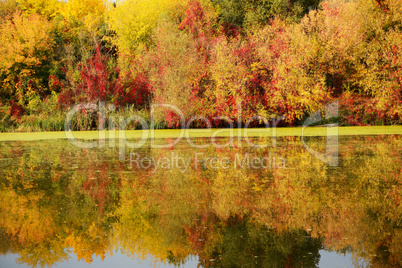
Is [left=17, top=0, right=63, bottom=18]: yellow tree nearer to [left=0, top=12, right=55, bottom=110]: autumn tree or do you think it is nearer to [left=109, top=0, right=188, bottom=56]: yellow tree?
[left=109, top=0, right=188, bottom=56]: yellow tree

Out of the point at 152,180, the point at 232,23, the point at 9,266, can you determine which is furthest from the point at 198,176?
the point at 232,23

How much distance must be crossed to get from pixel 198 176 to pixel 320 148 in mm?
7300

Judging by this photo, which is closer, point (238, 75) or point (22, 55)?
point (238, 75)

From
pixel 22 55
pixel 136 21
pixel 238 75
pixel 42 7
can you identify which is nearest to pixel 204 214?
pixel 238 75

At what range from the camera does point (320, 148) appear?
17.1 meters

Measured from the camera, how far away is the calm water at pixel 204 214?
581 centimetres

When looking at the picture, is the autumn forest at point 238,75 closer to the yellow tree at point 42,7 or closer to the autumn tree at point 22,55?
the autumn tree at point 22,55

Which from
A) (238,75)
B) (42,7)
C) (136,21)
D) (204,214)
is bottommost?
(204,214)

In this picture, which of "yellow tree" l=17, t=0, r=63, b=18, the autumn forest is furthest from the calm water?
"yellow tree" l=17, t=0, r=63, b=18

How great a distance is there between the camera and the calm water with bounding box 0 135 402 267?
229 inches

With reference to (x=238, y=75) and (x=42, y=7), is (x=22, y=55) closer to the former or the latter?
(x=238, y=75)

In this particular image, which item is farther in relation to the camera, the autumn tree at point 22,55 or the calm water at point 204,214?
the autumn tree at point 22,55

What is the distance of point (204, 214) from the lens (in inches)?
298

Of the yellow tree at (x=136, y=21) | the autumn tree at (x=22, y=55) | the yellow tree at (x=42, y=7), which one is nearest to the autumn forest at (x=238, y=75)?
the autumn tree at (x=22, y=55)
